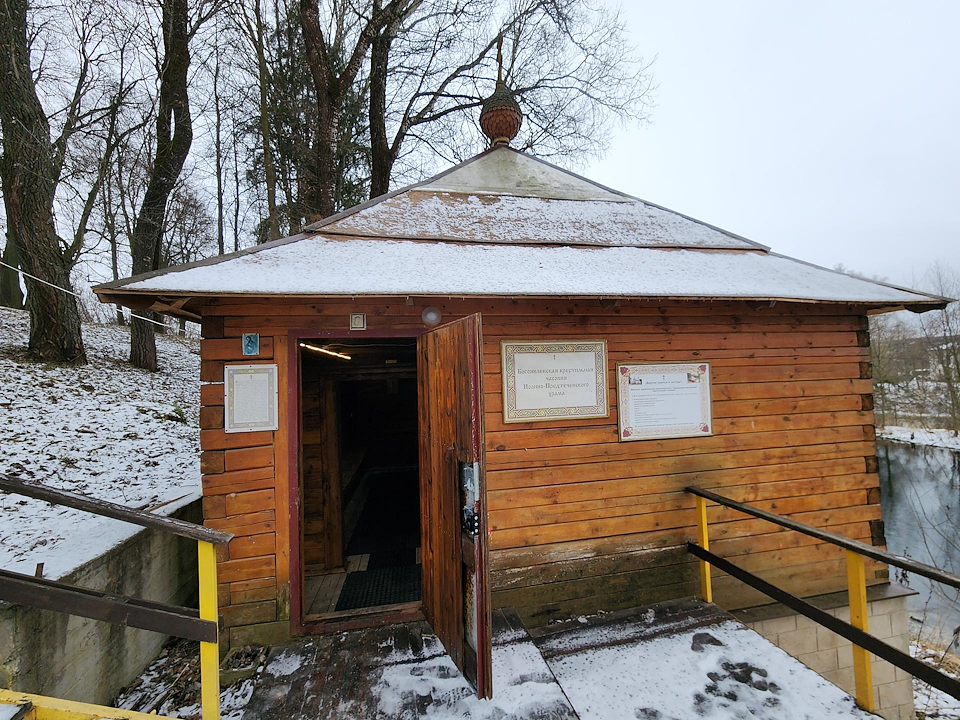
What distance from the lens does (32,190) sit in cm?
731

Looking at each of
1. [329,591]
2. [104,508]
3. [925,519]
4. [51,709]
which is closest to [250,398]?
[104,508]

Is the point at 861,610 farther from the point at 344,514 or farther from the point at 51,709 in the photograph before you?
the point at 344,514

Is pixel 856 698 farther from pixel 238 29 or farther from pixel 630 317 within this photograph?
pixel 238 29

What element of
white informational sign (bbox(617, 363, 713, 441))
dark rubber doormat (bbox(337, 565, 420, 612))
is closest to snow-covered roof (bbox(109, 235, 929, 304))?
white informational sign (bbox(617, 363, 713, 441))

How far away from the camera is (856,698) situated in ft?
9.82

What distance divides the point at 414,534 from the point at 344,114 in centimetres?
961

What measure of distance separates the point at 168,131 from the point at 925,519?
2030cm

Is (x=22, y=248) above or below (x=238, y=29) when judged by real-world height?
below

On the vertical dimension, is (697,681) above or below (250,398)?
below

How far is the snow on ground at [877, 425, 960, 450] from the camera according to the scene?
1783 cm

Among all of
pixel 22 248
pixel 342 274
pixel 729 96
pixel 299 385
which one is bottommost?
pixel 299 385

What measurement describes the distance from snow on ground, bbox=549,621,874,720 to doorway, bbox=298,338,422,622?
58.7 inches

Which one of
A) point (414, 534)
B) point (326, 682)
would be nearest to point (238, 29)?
point (414, 534)

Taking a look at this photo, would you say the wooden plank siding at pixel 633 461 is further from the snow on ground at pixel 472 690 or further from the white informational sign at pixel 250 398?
the snow on ground at pixel 472 690
